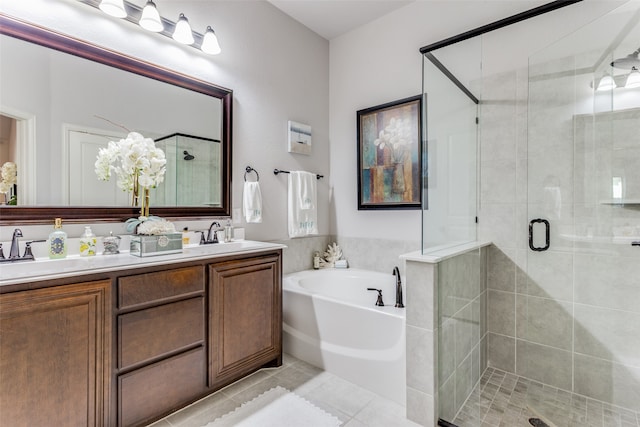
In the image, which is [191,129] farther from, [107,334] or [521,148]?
[521,148]

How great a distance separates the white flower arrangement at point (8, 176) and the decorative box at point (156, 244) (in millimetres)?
567

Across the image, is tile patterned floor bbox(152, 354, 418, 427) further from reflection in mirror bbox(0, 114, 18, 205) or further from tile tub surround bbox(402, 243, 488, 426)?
reflection in mirror bbox(0, 114, 18, 205)

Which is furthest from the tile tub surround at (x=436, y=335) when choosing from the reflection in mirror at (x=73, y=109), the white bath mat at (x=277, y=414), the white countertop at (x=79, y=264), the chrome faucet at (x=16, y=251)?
the chrome faucet at (x=16, y=251)

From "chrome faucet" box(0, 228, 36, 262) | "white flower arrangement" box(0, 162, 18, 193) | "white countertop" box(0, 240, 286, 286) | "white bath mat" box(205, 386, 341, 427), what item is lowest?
"white bath mat" box(205, 386, 341, 427)

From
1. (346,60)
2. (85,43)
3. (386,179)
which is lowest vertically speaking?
(386,179)

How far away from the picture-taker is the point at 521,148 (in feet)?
6.89

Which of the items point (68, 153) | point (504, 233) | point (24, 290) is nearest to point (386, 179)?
point (504, 233)

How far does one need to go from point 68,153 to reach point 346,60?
258 centimetres

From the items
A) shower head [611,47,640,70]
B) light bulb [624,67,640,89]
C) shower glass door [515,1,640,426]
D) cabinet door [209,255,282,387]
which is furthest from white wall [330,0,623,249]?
cabinet door [209,255,282,387]

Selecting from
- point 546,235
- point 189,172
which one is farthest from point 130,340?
point 546,235

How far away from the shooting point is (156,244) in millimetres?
1660

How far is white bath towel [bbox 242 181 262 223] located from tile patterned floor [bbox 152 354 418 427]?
1132 mm

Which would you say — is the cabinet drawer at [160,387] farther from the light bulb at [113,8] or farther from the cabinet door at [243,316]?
the light bulb at [113,8]

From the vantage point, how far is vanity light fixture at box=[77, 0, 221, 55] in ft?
5.63
